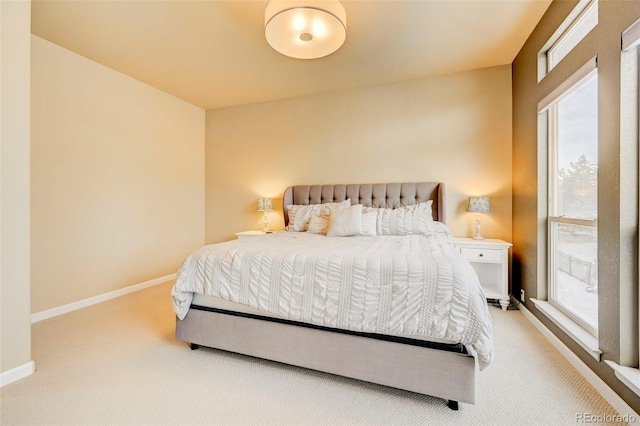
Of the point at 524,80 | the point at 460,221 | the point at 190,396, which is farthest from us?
the point at 460,221

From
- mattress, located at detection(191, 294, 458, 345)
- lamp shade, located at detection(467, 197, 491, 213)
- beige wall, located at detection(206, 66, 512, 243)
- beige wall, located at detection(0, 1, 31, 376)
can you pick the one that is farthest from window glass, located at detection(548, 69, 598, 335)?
beige wall, located at detection(0, 1, 31, 376)

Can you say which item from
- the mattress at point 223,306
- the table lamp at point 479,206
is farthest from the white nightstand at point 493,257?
the mattress at point 223,306

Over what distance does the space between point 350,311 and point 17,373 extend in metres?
2.17

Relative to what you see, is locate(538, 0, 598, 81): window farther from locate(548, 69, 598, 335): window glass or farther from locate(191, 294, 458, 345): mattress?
locate(191, 294, 458, 345): mattress

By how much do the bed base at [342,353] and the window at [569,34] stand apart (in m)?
2.40

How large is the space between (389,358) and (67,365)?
86.9 inches

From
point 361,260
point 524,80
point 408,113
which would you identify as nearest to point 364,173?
point 408,113

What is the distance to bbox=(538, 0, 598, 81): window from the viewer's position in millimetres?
1969

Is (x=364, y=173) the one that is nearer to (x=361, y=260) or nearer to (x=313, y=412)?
(x=361, y=260)

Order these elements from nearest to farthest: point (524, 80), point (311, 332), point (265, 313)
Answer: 1. point (311, 332)
2. point (265, 313)
3. point (524, 80)

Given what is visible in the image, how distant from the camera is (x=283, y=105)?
4375 millimetres

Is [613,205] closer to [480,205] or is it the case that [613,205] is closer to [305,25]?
[480,205]

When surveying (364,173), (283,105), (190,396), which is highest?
(283,105)

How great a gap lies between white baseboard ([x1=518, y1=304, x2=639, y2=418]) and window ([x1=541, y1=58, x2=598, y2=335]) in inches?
8.2
